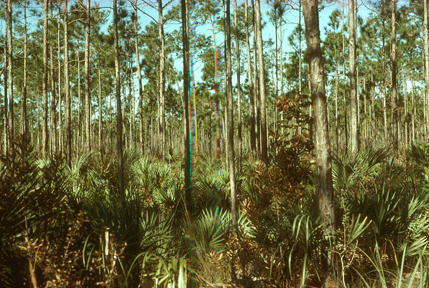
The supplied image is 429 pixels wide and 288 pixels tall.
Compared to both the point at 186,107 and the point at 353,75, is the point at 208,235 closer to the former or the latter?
the point at 186,107

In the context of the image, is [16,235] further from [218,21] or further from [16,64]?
[16,64]

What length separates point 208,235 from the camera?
580 cm

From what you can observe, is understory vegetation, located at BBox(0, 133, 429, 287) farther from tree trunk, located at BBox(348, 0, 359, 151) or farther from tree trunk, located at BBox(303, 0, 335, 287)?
tree trunk, located at BBox(348, 0, 359, 151)

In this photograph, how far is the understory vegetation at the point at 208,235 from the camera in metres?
3.19

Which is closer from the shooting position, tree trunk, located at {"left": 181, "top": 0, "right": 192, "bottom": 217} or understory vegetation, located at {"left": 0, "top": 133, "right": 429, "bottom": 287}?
understory vegetation, located at {"left": 0, "top": 133, "right": 429, "bottom": 287}

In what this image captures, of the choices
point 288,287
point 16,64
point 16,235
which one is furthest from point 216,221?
point 16,64

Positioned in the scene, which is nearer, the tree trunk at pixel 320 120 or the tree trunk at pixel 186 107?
the tree trunk at pixel 320 120

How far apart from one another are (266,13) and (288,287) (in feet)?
73.7

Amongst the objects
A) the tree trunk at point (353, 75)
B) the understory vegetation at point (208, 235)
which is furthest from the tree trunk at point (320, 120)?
the tree trunk at point (353, 75)

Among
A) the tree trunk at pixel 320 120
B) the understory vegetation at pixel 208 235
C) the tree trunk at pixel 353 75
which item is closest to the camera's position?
the understory vegetation at pixel 208 235

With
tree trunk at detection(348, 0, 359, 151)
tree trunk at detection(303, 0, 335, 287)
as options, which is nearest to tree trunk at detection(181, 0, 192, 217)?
tree trunk at detection(303, 0, 335, 287)

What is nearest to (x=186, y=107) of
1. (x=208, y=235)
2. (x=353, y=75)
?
(x=208, y=235)

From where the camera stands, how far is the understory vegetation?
3.19m

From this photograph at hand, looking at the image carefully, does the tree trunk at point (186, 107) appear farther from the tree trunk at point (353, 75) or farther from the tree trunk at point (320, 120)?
the tree trunk at point (353, 75)
